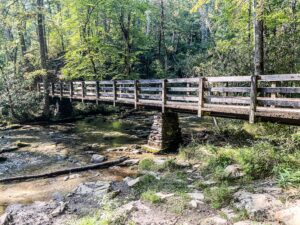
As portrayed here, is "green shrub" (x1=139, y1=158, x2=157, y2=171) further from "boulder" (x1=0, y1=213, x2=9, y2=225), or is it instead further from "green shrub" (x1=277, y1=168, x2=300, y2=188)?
"boulder" (x1=0, y1=213, x2=9, y2=225)

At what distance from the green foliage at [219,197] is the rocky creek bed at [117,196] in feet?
0.29

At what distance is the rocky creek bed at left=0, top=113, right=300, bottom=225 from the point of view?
15.6ft

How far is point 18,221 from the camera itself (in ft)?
18.6

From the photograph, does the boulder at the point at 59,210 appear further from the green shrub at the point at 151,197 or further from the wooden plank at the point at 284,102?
the wooden plank at the point at 284,102

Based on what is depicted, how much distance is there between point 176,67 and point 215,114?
2218 centimetres

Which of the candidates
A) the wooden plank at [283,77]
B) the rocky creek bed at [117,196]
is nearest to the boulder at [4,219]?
the rocky creek bed at [117,196]

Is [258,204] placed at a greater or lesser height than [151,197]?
greater

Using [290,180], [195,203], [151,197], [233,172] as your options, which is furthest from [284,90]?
[151,197]

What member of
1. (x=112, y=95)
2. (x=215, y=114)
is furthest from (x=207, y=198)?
(x=112, y=95)

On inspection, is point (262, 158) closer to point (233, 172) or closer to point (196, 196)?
point (233, 172)

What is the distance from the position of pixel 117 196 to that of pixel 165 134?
15.7ft

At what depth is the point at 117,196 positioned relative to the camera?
651 cm

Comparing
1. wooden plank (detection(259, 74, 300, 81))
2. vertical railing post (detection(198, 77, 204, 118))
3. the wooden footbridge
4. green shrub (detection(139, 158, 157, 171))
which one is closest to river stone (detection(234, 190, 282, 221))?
the wooden footbridge

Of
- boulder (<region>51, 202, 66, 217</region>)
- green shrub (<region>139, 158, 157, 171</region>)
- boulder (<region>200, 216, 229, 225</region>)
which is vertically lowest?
boulder (<region>51, 202, 66, 217</region>)
